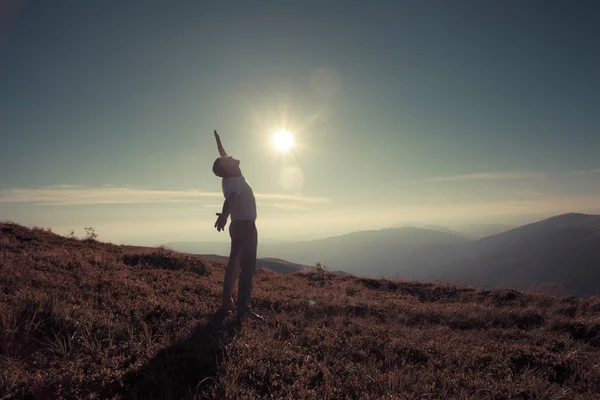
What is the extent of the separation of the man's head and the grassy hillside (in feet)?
9.24

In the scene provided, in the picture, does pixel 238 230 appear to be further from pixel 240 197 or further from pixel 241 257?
pixel 240 197

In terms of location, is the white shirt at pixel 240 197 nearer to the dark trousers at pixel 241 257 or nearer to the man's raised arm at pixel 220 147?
the dark trousers at pixel 241 257

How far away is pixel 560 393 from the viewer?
143 inches

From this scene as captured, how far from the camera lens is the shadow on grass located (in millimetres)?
3068

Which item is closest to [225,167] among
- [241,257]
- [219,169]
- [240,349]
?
[219,169]

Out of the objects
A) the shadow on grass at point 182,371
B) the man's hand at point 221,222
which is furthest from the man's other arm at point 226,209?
the shadow on grass at point 182,371

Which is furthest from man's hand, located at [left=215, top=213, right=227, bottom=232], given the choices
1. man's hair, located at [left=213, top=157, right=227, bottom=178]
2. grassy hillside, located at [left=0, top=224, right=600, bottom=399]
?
grassy hillside, located at [left=0, top=224, right=600, bottom=399]

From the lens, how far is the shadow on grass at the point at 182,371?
307 cm

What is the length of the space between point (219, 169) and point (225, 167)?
0.45 ft

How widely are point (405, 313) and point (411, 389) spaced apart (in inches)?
216

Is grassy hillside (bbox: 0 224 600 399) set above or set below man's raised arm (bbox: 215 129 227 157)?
below

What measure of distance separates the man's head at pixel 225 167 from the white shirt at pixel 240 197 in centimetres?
12

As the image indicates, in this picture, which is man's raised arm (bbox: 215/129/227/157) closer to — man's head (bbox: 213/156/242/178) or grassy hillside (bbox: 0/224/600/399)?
man's head (bbox: 213/156/242/178)

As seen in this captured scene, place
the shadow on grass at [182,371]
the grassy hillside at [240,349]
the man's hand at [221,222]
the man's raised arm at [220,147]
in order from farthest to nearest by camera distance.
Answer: the man's raised arm at [220,147], the man's hand at [221,222], the grassy hillside at [240,349], the shadow on grass at [182,371]
